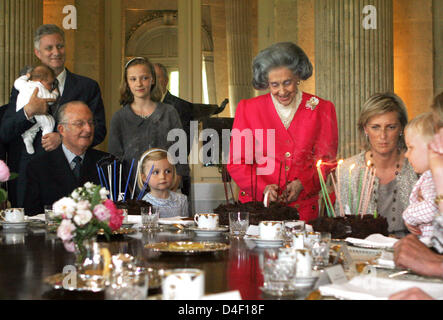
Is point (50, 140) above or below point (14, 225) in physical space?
above

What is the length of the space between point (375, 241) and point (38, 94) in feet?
10.9

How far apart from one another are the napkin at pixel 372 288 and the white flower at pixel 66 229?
2.24ft

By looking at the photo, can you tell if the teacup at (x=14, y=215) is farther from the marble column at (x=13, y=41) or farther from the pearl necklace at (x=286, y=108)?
the marble column at (x=13, y=41)

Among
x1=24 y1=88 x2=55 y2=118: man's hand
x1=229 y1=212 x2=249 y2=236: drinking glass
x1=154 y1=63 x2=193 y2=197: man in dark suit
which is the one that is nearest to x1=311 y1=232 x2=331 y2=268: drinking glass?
x1=229 y1=212 x2=249 y2=236: drinking glass

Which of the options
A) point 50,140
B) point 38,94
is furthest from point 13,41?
point 50,140

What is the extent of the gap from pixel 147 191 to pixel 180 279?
3.07m

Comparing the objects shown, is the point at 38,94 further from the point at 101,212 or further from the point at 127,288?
the point at 127,288

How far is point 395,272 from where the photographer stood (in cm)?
164

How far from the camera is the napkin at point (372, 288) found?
1.28m

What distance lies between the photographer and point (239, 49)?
667 centimetres

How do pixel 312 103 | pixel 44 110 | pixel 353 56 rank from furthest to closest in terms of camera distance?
pixel 353 56 < pixel 44 110 < pixel 312 103

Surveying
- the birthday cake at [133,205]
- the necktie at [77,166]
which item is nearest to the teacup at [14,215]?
the birthday cake at [133,205]
